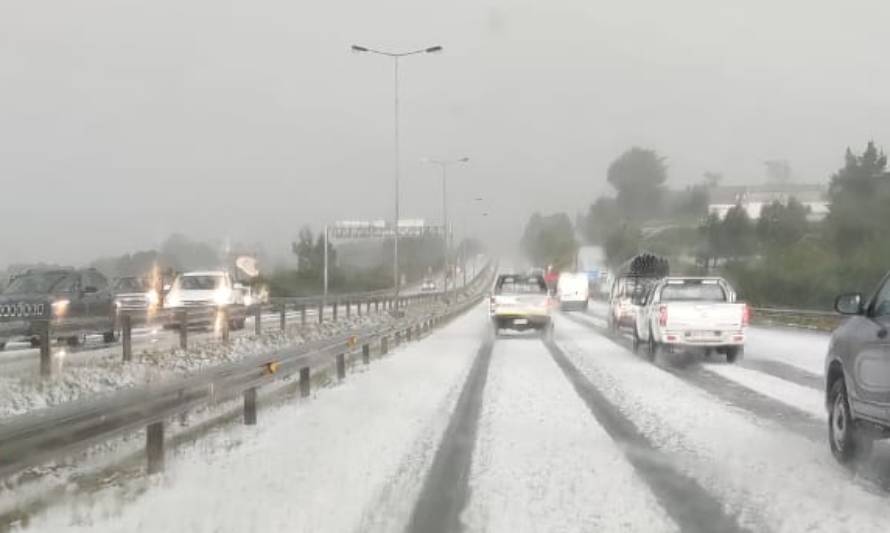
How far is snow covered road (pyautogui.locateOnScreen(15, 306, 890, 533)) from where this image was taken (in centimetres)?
654

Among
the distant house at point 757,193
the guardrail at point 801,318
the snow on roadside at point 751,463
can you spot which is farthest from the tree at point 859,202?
the distant house at point 757,193

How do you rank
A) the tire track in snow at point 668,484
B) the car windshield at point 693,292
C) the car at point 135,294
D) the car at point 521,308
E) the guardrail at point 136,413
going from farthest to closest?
the car at point 135,294 < the car at point 521,308 < the car windshield at point 693,292 < the tire track in snow at point 668,484 < the guardrail at point 136,413

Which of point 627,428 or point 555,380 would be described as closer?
point 627,428

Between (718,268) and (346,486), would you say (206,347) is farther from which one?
(718,268)

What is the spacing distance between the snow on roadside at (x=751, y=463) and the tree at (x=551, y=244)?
104147 mm

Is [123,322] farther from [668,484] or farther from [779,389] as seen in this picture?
[668,484]

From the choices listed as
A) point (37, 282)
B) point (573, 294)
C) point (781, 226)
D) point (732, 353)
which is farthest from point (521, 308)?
point (781, 226)

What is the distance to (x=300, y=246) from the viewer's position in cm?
9506

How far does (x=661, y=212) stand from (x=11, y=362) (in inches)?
4356

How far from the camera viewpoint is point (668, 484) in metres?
7.71

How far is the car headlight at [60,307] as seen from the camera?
21388 mm

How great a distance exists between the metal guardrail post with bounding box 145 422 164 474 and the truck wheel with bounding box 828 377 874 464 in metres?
6.04

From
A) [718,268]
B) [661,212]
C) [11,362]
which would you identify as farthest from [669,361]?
[661,212]

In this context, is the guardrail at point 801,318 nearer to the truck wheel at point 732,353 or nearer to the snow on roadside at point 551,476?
the truck wheel at point 732,353
